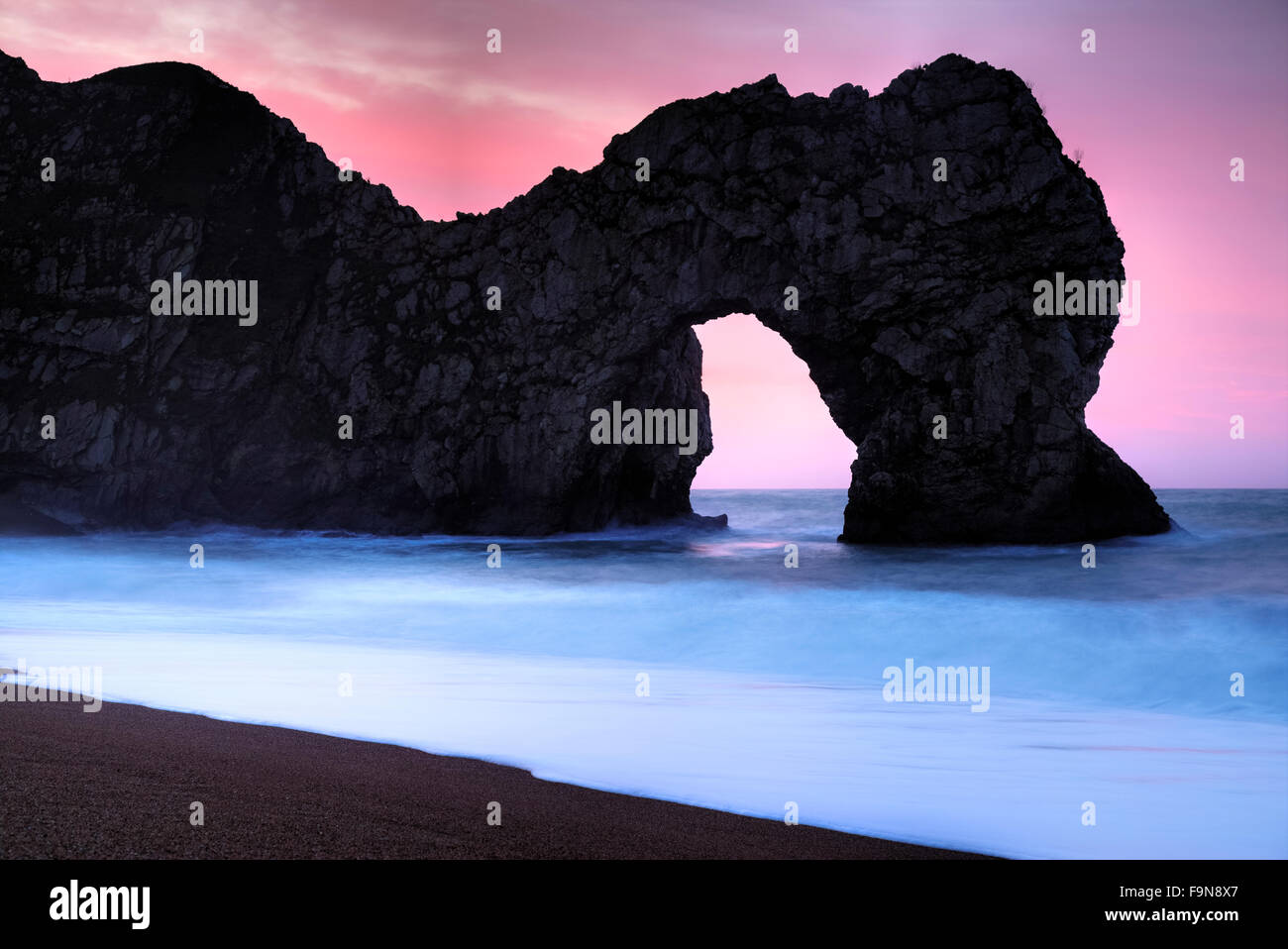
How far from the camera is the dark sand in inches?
137

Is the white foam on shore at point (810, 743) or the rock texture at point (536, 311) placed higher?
the rock texture at point (536, 311)

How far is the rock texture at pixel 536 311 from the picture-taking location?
25.4 m

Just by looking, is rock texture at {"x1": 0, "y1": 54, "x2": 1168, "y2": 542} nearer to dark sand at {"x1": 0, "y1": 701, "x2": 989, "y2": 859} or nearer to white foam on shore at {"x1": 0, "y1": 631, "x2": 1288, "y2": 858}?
white foam on shore at {"x1": 0, "y1": 631, "x2": 1288, "y2": 858}

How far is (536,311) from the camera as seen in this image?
29156 millimetres

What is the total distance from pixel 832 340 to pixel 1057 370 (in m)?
5.71

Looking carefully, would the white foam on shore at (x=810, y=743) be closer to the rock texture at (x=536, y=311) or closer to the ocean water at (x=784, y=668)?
the ocean water at (x=784, y=668)

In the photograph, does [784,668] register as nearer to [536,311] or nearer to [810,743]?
[810,743]

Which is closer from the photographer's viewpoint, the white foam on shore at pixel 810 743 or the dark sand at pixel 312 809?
the dark sand at pixel 312 809

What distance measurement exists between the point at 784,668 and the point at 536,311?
19.6 meters

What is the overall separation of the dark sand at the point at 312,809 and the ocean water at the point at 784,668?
0.47 m

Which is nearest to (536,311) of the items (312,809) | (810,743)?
(810,743)

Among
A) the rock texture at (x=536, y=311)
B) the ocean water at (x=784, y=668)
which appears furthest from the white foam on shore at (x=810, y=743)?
the rock texture at (x=536, y=311)
